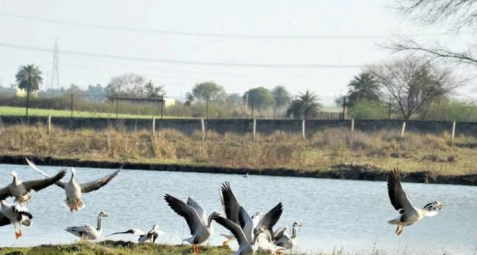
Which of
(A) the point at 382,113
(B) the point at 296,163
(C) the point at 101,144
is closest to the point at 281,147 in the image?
(B) the point at 296,163

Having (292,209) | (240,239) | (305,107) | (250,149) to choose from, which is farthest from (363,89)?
(240,239)

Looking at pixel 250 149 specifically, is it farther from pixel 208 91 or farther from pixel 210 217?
pixel 208 91

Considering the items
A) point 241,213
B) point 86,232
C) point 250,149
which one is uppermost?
point 250,149

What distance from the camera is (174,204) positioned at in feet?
53.0

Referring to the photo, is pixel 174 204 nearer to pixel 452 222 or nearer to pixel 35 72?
pixel 452 222

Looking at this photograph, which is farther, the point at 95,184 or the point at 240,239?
the point at 95,184

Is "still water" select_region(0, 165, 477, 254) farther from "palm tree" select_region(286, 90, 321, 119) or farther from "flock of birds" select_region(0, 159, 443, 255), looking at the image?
"palm tree" select_region(286, 90, 321, 119)

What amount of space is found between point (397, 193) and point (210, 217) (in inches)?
129

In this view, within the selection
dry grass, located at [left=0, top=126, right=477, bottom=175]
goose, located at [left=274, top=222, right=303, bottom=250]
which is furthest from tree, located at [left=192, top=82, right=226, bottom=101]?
goose, located at [left=274, top=222, right=303, bottom=250]

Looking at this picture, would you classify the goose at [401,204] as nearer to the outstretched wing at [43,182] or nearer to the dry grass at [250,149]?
the outstretched wing at [43,182]

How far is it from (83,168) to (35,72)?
80.1m

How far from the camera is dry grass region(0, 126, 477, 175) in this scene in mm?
34250

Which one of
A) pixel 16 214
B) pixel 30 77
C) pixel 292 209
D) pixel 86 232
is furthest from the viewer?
pixel 30 77

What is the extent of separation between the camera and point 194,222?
16156 millimetres
